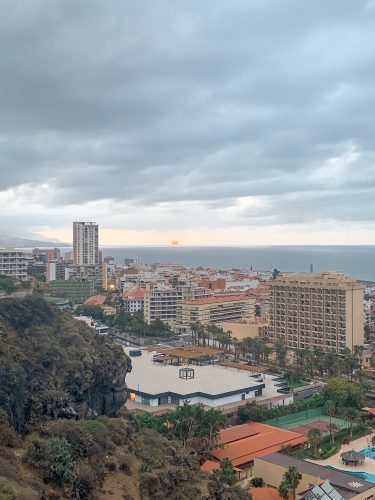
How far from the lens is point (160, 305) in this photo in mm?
94188

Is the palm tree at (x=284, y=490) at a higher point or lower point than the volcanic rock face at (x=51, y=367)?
lower

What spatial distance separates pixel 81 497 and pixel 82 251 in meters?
129

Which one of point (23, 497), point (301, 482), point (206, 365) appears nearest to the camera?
point (23, 497)

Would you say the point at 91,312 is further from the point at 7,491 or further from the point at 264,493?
the point at 7,491

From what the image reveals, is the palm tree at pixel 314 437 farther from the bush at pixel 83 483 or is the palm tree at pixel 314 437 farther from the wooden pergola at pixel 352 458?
the bush at pixel 83 483

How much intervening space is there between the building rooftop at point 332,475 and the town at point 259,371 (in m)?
0.06

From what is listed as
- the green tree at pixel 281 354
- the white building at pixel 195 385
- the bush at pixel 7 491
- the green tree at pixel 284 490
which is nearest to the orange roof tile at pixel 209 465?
the green tree at pixel 284 490

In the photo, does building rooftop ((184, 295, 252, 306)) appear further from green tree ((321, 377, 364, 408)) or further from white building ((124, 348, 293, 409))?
green tree ((321, 377, 364, 408))

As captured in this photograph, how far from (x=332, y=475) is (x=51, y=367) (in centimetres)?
1543

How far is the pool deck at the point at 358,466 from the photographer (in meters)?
35.8

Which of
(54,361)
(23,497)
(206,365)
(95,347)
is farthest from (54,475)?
(206,365)

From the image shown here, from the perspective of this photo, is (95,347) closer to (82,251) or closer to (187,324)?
(187,324)

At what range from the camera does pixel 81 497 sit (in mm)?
19828

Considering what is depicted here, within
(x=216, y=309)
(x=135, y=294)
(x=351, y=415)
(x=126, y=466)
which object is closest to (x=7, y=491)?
(x=126, y=466)
